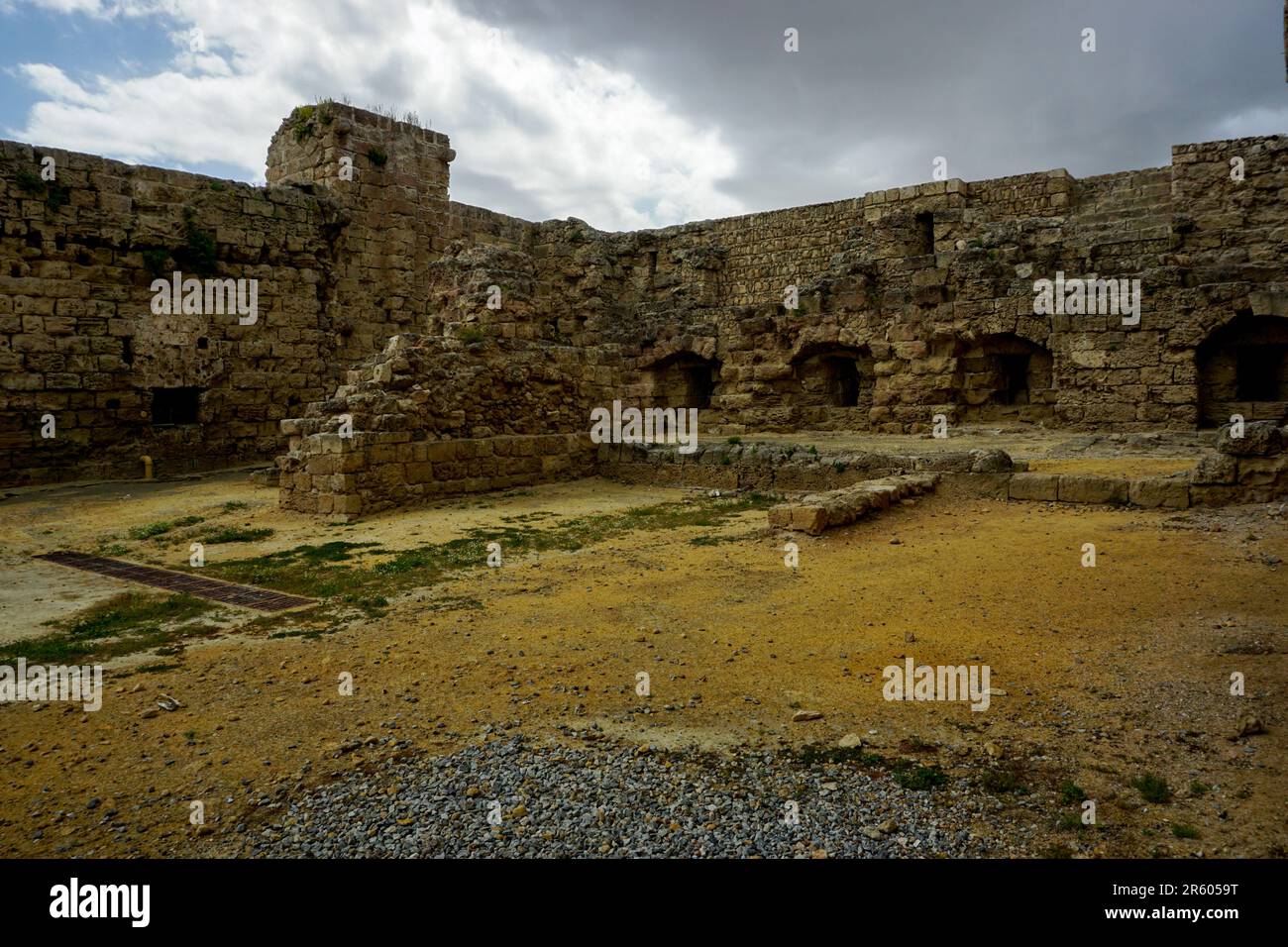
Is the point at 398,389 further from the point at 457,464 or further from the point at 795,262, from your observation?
the point at 795,262

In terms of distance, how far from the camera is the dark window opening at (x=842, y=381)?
17.2 m

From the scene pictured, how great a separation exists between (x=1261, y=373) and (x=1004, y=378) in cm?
393

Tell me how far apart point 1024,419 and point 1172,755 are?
1270 cm

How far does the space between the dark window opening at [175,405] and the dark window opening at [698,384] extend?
34.7 feet

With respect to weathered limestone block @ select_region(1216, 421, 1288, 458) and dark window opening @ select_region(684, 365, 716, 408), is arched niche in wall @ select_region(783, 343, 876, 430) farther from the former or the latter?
weathered limestone block @ select_region(1216, 421, 1288, 458)

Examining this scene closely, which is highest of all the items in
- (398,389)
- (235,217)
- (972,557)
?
(235,217)

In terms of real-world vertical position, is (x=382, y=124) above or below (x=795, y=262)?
above

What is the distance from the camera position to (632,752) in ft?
10.6

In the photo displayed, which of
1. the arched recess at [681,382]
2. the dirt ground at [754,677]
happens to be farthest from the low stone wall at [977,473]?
the arched recess at [681,382]

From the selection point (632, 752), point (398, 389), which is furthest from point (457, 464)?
point (632, 752)

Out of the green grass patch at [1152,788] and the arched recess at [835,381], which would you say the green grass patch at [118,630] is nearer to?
the green grass patch at [1152,788]

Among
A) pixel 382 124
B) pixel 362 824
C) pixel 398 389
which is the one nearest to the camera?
pixel 362 824

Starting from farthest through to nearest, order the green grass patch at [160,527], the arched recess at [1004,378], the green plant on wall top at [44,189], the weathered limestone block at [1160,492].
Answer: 1. the arched recess at [1004,378]
2. the green plant on wall top at [44,189]
3. the green grass patch at [160,527]
4. the weathered limestone block at [1160,492]

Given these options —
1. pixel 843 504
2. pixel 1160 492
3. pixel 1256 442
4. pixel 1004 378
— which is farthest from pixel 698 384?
pixel 1256 442
